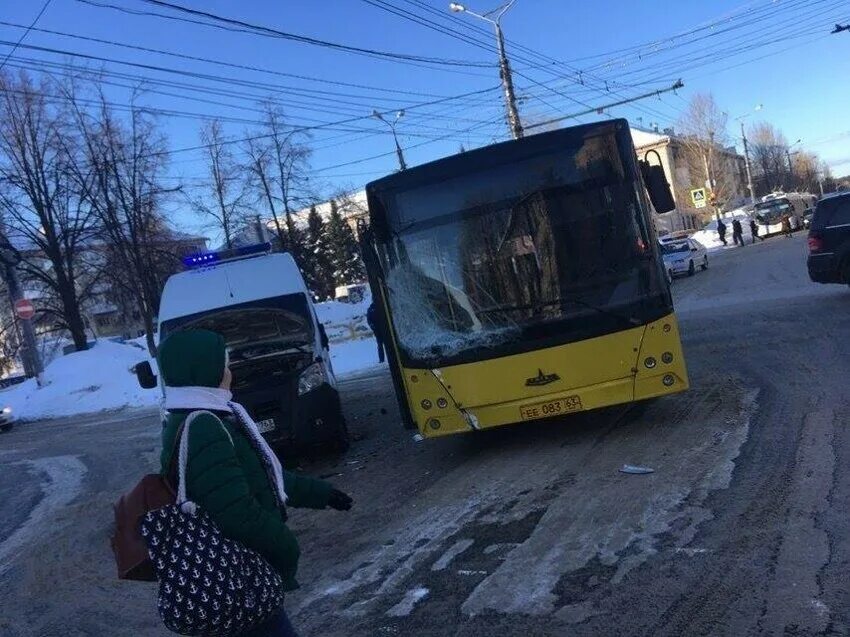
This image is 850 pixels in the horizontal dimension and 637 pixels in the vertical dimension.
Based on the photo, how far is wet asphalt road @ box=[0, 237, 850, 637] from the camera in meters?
4.04

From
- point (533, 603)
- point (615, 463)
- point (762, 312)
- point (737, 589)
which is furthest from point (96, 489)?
point (762, 312)

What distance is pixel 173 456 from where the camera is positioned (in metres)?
2.46

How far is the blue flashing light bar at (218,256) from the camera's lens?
11.3 m

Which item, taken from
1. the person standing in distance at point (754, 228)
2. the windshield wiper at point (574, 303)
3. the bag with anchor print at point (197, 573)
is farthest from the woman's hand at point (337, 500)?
the person standing in distance at point (754, 228)

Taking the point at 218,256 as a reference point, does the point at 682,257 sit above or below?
below

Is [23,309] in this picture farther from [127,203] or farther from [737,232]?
[737,232]

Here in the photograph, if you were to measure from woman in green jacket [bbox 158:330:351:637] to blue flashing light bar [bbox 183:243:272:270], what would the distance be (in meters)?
8.81

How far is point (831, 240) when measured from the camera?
1533 cm

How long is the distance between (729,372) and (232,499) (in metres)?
9.07

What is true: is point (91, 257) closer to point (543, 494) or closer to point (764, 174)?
point (543, 494)

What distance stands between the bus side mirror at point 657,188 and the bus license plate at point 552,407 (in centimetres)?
226

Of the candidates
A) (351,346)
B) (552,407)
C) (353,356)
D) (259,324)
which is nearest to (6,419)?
(353,356)

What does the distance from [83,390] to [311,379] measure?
69.6 ft

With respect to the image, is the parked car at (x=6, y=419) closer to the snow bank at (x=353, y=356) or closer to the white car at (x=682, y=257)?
the snow bank at (x=353, y=356)
